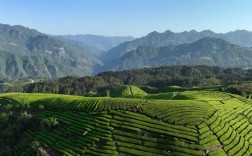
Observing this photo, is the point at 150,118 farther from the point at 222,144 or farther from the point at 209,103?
the point at 209,103

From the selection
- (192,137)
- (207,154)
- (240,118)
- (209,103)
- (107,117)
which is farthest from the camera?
(209,103)

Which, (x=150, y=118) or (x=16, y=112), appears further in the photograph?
(x=16, y=112)

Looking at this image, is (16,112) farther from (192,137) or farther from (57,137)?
(192,137)

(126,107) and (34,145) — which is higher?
(126,107)

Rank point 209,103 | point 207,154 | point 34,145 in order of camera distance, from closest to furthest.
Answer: point 207,154 → point 34,145 → point 209,103

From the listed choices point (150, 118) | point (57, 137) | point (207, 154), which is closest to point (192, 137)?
point (207, 154)

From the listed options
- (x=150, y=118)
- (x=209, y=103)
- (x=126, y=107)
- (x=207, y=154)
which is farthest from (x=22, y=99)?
(x=207, y=154)
